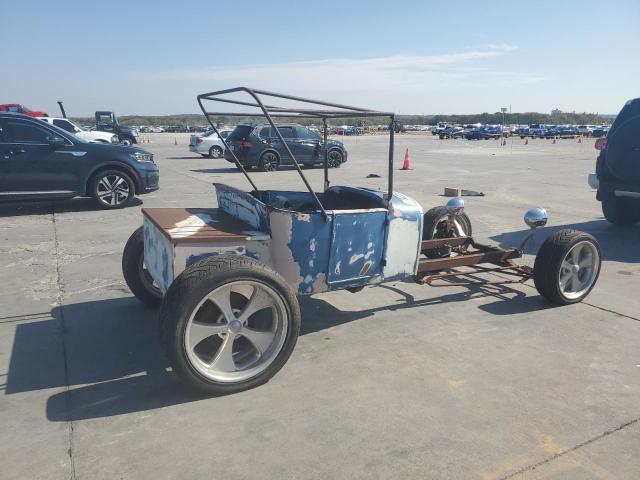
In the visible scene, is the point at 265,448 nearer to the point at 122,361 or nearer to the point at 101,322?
the point at 122,361

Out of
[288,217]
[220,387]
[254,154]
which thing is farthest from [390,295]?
[254,154]

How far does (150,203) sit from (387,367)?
7.91 m

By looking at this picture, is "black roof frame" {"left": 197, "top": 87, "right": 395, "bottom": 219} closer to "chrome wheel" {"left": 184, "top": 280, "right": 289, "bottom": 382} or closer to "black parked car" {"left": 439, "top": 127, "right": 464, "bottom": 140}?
"chrome wheel" {"left": 184, "top": 280, "right": 289, "bottom": 382}

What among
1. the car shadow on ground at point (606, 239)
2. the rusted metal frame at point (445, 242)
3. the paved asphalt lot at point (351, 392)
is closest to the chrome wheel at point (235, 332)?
the paved asphalt lot at point (351, 392)

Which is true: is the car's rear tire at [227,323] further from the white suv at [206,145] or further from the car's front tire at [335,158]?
the white suv at [206,145]

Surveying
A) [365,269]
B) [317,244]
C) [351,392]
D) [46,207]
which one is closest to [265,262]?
[317,244]

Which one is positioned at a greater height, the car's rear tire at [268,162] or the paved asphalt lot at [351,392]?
the car's rear tire at [268,162]

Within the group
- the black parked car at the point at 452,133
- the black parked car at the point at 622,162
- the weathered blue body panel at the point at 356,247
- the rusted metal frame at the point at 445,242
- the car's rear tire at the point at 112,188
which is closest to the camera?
the weathered blue body panel at the point at 356,247

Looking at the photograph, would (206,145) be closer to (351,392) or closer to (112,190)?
(112,190)

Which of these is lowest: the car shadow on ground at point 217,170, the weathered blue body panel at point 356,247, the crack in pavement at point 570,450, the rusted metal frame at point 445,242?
the crack in pavement at point 570,450

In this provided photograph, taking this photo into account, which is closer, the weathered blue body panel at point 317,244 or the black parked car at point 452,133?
the weathered blue body panel at point 317,244

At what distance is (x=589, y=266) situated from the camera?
4918mm

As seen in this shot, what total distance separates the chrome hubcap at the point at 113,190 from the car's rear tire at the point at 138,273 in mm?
5526

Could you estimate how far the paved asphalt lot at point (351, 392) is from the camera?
2.57 m
